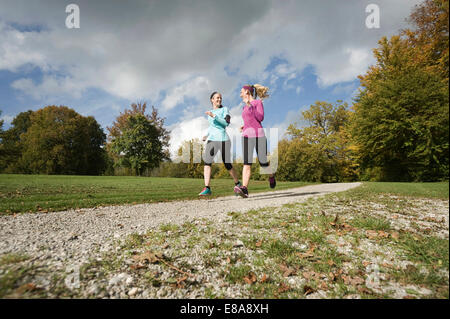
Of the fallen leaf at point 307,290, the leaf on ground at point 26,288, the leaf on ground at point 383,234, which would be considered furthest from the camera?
the leaf on ground at point 383,234

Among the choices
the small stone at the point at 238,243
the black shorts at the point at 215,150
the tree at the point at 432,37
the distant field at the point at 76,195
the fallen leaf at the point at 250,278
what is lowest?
the distant field at the point at 76,195

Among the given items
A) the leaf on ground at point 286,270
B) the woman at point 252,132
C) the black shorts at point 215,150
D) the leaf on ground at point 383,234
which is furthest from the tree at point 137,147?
the leaf on ground at point 383,234

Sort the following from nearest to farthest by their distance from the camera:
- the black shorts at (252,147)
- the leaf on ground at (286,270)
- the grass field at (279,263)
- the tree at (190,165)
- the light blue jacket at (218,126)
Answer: the grass field at (279,263) → the leaf on ground at (286,270) → the black shorts at (252,147) → the light blue jacket at (218,126) → the tree at (190,165)

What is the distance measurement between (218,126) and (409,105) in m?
4.41

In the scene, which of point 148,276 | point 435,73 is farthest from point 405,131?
point 148,276

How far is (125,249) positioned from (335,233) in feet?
8.33

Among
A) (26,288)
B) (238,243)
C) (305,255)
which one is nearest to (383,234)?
(305,255)

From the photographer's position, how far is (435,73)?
5.26 ft

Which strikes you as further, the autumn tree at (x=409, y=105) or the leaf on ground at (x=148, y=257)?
the leaf on ground at (x=148, y=257)

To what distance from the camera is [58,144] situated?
107 ft

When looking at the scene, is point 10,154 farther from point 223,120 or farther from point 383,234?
point 383,234

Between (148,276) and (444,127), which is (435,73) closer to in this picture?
(444,127)

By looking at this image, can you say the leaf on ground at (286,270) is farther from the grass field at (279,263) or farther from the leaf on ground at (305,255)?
the leaf on ground at (305,255)

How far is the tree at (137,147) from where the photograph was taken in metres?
38.7
